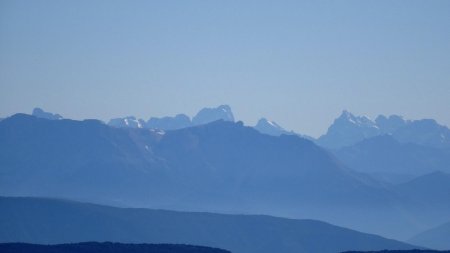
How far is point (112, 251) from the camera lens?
A: 139 m

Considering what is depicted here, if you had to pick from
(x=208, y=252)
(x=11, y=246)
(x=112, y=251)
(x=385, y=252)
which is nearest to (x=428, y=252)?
(x=385, y=252)

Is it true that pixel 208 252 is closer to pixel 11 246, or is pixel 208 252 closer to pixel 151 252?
pixel 151 252

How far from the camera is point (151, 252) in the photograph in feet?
463

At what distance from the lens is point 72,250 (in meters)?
139

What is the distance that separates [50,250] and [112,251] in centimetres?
825

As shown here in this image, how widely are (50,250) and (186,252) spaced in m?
18.1

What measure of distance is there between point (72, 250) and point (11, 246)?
873cm

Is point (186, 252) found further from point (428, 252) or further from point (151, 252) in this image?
point (428, 252)

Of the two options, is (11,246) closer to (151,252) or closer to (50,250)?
(50,250)

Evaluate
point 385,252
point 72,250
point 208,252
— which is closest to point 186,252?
point 208,252

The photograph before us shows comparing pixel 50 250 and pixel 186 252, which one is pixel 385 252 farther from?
pixel 50 250

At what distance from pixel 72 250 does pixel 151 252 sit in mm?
10564

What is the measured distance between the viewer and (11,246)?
14125cm

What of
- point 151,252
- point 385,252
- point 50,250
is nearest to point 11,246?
point 50,250
